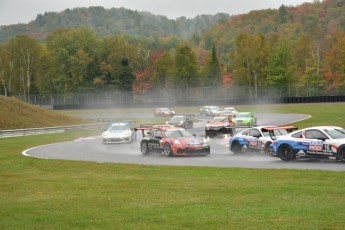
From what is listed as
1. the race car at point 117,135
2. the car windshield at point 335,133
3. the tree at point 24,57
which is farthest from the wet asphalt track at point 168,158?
the tree at point 24,57

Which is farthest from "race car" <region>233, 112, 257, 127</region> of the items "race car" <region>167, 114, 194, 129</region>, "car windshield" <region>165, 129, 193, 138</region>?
"car windshield" <region>165, 129, 193, 138</region>

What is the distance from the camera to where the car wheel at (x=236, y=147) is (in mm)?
26094

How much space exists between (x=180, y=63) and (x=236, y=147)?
276 ft

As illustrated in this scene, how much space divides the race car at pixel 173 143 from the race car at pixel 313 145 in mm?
4082

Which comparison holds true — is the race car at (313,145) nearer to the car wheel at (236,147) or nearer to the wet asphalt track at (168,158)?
the wet asphalt track at (168,158)

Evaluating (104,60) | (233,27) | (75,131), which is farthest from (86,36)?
(75,131)

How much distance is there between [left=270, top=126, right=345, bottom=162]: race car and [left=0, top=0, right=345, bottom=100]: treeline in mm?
60312

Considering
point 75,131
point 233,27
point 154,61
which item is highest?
point 233,27

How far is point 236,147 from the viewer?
26.3 m

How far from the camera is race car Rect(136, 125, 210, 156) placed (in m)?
25.7

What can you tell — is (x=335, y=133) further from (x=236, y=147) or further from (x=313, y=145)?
(x=236, y=147)

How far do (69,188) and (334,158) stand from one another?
991 cm

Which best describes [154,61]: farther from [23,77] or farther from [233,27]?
[233,27]

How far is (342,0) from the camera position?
152 m
